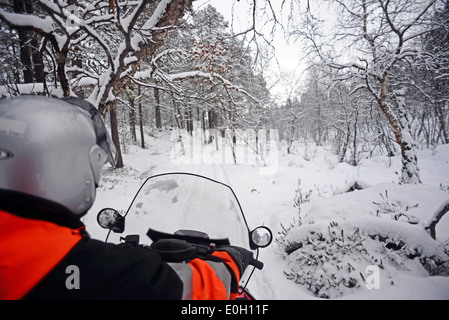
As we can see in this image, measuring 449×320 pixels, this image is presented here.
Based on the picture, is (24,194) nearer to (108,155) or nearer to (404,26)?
(108,155)

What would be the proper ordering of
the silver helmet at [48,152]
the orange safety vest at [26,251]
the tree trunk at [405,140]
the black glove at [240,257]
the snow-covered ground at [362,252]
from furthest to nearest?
the tree trunk at [405,140] → the snow-covered ground at [362,252] → the black glove at [240,257] → the silver helmet at [48,152] → the orange safety vest at [26,251]

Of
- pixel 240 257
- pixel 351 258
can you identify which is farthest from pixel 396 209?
pixel 240 257

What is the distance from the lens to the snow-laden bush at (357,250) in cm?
248

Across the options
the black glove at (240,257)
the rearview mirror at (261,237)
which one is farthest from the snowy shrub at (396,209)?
the black glove at (240,257)

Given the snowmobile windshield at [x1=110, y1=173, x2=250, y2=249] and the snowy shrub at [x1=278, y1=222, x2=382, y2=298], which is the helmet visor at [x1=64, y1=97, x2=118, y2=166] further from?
the snowy shrub at [x1=278, y1=222, x2=382, y2=298]

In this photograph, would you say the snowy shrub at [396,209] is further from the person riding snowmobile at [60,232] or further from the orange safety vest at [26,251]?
the orange safety vest at [26,251]

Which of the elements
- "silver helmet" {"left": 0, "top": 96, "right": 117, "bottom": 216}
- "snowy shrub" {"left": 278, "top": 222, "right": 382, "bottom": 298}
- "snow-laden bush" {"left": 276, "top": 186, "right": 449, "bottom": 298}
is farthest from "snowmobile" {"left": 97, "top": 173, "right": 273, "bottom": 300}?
"snow-laden bush" {"left": 276, "top": 186, "right": 449, "bottom": 298}

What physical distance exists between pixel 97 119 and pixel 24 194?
29.3 inches

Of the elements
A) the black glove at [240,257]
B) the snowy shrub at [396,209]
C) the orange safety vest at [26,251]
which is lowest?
the snowy shrub at [396,209]

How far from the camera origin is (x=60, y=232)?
31.1 inches

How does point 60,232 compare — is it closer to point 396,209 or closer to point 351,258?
point 351,258

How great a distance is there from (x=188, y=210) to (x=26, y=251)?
1.37 meters

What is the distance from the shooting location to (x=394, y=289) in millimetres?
2188
